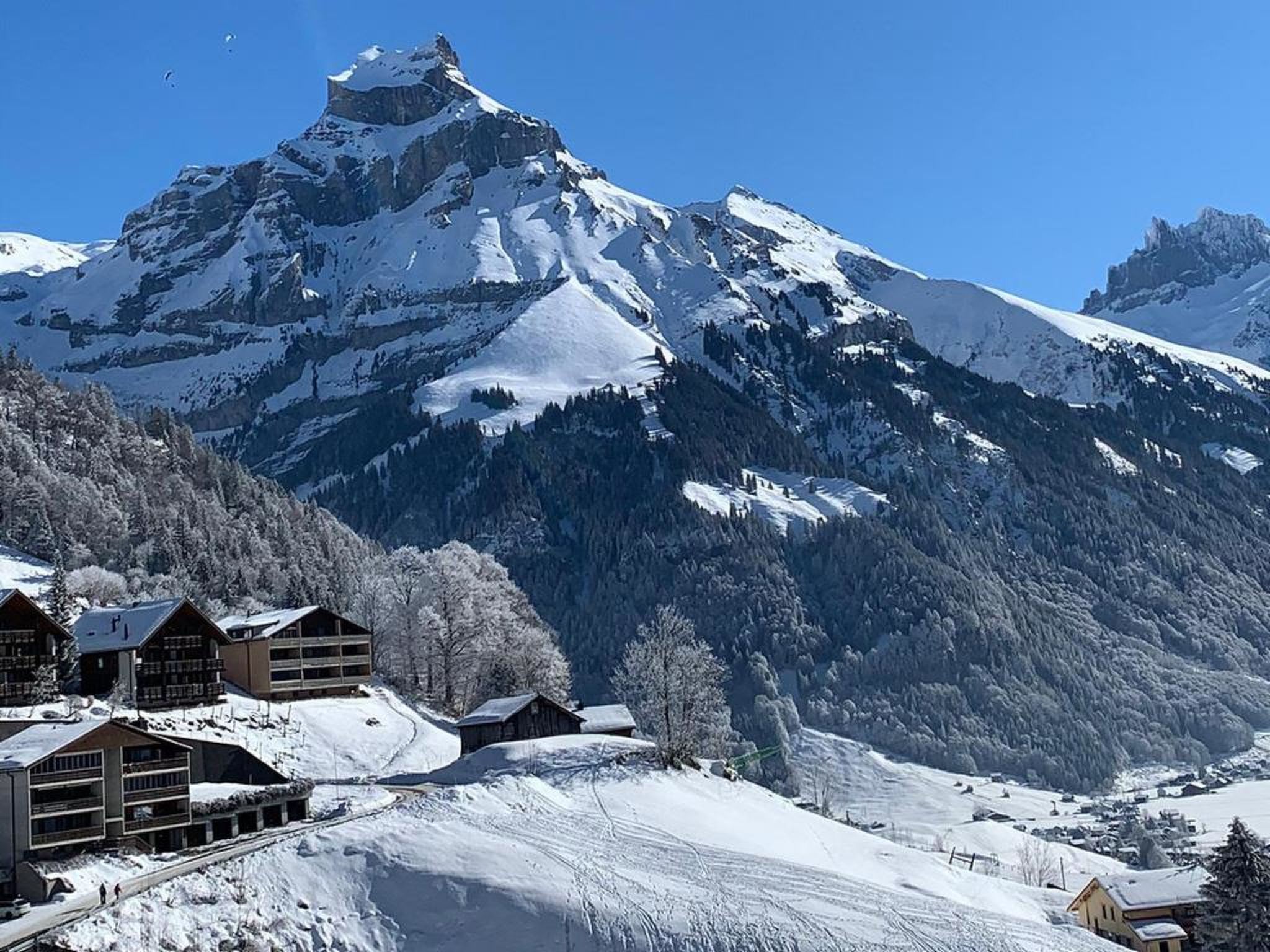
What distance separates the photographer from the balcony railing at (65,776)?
61594 mm

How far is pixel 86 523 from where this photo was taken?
139375 mm

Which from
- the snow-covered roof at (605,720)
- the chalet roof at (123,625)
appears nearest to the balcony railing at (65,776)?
the chalet roof at (123,625)

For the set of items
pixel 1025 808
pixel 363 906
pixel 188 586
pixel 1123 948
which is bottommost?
pixel 1025 808

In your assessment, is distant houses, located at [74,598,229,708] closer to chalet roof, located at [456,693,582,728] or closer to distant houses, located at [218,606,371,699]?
distant houses, located at [218,606,371,699]

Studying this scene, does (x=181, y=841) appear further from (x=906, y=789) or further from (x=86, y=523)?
(x=906, y=789)

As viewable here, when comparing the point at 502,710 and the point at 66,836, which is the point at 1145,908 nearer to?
the point at 502,710

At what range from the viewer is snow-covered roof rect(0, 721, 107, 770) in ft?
201

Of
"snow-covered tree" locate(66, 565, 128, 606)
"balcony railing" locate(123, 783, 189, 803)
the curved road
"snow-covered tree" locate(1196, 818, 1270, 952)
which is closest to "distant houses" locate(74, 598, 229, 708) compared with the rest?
"snow-covered tree" locate(66, 565, 128, 606)

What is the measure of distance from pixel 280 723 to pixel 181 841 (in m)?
28.9

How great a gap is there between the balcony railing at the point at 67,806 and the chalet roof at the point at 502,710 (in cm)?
3550

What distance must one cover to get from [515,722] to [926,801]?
307ft

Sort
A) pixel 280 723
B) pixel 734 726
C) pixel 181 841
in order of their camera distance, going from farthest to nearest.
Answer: pixel 734 726 < pixel 280 723 < pixel 181 841

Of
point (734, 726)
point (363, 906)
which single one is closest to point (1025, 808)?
point (734, 726)

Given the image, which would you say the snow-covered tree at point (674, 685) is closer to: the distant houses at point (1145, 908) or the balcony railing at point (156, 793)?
the distant houses at point (1145, 908)
